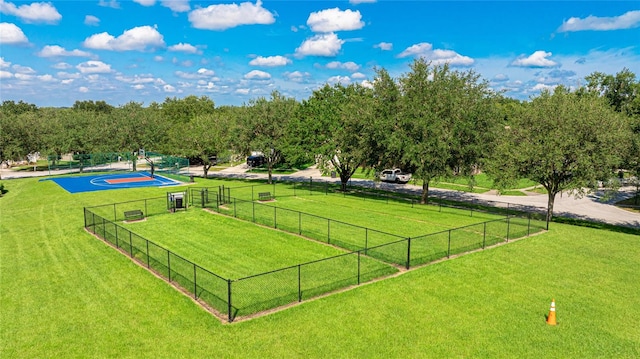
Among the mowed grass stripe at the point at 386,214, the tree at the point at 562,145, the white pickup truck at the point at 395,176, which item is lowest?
the mowed grass stripe at the point at 386,214

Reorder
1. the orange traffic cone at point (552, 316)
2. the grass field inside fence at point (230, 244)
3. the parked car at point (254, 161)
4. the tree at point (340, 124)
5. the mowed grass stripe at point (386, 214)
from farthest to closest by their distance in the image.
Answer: the parked car at point (254, 161) < the tree at point (340, 124) < the mowed grass stripe at point (386, 214) < the grass field inside fence at point (230, 244) < the orange traffic cone at point (552, 316)

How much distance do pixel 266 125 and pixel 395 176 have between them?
19.5 meters

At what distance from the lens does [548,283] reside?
17.4m

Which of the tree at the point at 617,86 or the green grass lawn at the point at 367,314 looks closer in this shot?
the green grass lawn at the point at 367,314

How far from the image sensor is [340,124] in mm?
45031

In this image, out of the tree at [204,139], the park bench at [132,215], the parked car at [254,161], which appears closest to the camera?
the park bench at [132,215]

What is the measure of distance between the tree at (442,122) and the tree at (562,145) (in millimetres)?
3713

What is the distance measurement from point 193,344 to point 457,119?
28.6 meters

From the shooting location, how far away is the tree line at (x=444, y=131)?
28344 mm

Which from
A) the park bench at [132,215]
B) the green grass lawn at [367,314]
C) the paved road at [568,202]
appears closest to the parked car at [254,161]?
the paved road at [568,202]

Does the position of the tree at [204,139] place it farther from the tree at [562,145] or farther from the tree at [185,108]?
the tree at [185,108]

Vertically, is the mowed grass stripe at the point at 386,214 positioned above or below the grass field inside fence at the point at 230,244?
above

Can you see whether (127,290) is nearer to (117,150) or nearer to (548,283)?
(548,283)

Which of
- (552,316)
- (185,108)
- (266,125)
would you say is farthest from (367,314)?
(185,108)
